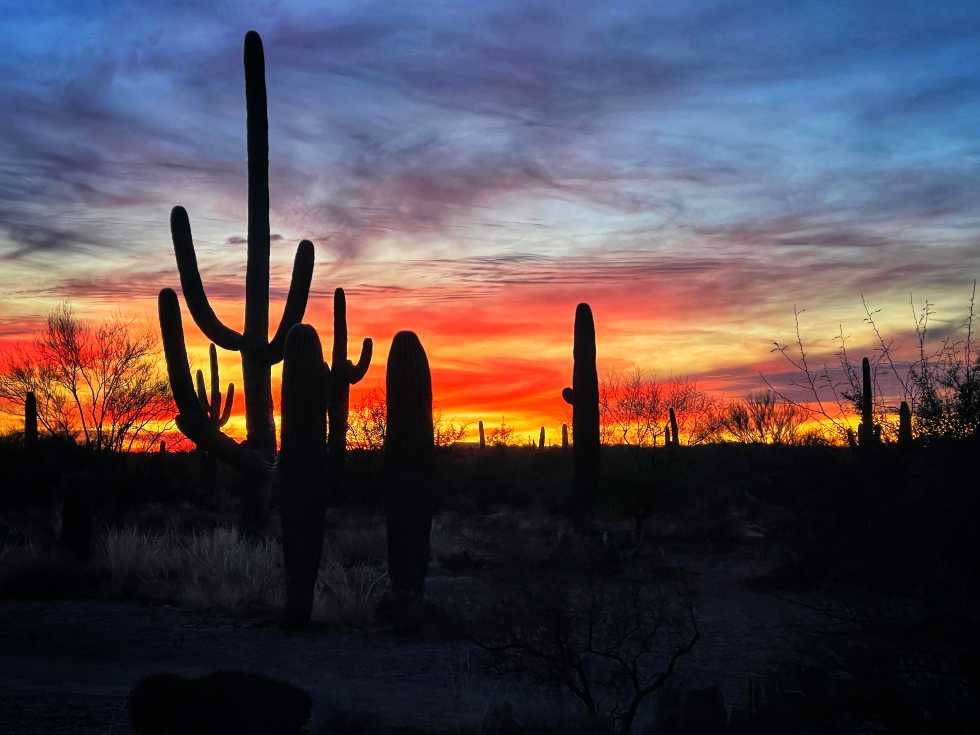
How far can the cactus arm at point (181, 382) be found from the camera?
15258 mm

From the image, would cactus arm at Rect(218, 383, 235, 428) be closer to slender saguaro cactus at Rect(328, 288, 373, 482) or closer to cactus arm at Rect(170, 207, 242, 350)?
slender saguaro cactus at Rect(328, 288, 373, 482)

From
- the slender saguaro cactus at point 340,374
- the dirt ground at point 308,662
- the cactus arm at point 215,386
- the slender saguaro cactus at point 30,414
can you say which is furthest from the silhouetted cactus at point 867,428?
the slender saguaro cactus at point 30,414

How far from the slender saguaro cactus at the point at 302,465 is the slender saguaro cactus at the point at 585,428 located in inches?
451

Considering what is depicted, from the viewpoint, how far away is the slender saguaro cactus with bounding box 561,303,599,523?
78.4 ft

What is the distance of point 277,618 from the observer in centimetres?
1370

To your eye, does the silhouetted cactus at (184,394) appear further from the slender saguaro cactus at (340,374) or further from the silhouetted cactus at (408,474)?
the slender saguaro cactus at (340,374)

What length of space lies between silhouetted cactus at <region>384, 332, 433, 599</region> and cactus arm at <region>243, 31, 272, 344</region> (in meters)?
5.06

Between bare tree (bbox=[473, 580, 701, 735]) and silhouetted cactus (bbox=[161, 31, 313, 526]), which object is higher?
silhouetted cactus (bbox=[161, 31, 313, 526])

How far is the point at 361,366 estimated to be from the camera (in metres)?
25.5

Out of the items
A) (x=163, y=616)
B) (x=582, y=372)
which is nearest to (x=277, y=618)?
(x=163, y=616)

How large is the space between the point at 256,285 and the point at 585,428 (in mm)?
8901

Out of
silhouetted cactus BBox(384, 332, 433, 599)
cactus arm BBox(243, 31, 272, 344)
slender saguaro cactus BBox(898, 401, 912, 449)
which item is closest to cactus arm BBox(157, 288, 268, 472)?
cactus arm BBox(243, 31, 272, 344)

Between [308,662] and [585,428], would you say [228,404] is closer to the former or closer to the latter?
[585,428]

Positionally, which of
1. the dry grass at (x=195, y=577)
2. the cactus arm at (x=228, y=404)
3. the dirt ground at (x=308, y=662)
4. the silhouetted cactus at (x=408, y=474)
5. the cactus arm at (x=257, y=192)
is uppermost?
the cactus arm at (x=257, y=192)
